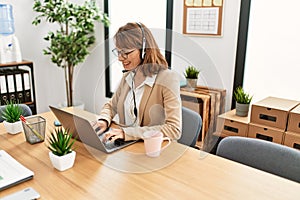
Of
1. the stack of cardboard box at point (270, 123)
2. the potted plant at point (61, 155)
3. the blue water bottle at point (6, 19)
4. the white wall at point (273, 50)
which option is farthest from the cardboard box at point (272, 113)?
the blue water bottle at point (6, 19)

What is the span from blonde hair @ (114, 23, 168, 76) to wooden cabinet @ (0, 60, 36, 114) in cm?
174

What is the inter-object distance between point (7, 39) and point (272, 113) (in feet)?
8.14

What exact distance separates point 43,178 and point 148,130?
518 millimetres

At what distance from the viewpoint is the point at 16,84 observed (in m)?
2.77

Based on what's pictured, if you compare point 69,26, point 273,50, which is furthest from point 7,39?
point 273,50

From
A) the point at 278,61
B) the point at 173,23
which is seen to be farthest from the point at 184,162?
the point at 173,23

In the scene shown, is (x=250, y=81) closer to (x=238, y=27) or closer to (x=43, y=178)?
Answer: (x=238, y=27)

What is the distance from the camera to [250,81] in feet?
8.22

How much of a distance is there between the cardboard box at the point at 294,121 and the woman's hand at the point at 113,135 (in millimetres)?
1230

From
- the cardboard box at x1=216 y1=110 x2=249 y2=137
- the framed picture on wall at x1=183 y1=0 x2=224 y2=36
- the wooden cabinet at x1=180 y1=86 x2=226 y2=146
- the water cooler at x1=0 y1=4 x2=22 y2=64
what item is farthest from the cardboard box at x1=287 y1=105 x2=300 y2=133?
the water cooler at x1=0 y1=4 x2=22 y2=64

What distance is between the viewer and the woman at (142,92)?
4.38 feet

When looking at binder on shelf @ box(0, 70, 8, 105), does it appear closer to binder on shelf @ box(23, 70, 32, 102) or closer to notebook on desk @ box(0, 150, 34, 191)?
binder on shelf @ box(23, 70, 32, 102)

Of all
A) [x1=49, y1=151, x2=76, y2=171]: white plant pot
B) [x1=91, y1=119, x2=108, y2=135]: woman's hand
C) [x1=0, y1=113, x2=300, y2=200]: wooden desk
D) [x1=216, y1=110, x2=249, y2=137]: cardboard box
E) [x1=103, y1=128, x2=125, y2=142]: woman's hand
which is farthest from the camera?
[x1=216, y1=110, x2=249, y2=137]: cardboard box

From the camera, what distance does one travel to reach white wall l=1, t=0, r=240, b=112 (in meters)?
2.42
